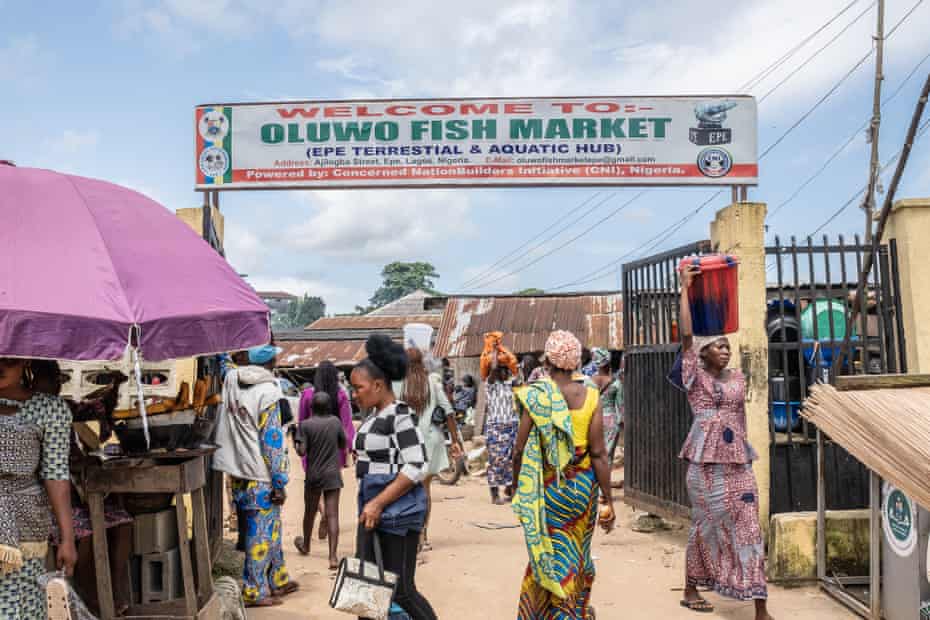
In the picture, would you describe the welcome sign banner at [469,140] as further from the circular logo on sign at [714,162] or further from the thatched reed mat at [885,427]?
the thatched reed mat at [885,427]

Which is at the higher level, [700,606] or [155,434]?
[155,434]

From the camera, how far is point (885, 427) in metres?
4.38

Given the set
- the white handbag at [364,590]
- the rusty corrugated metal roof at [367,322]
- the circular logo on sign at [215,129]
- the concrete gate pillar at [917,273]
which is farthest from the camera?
the rusty corrugated metal roof at [367,322]

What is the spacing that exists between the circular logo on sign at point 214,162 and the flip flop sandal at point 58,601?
4.90 meters

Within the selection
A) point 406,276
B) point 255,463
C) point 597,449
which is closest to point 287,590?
point 255,463

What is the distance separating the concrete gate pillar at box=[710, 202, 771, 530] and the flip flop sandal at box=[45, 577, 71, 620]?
4.96 m

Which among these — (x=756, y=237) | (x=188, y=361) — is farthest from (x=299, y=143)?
(x=756, y=237)

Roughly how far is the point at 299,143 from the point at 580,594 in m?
5.19

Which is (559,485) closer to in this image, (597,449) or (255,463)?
(597,449)

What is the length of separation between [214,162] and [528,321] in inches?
550

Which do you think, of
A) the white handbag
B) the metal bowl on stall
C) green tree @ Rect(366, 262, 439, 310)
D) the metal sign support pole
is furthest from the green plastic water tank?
green tree @ Rect(366, 262, 439, 310)

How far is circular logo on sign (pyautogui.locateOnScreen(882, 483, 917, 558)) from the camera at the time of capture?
4.54 meters

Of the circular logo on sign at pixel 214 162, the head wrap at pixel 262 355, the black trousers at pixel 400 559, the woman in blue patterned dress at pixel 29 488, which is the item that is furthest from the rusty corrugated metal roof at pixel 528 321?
the woman in blue patterned dress at pixel 29 488

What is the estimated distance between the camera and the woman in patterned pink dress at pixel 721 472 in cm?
509
